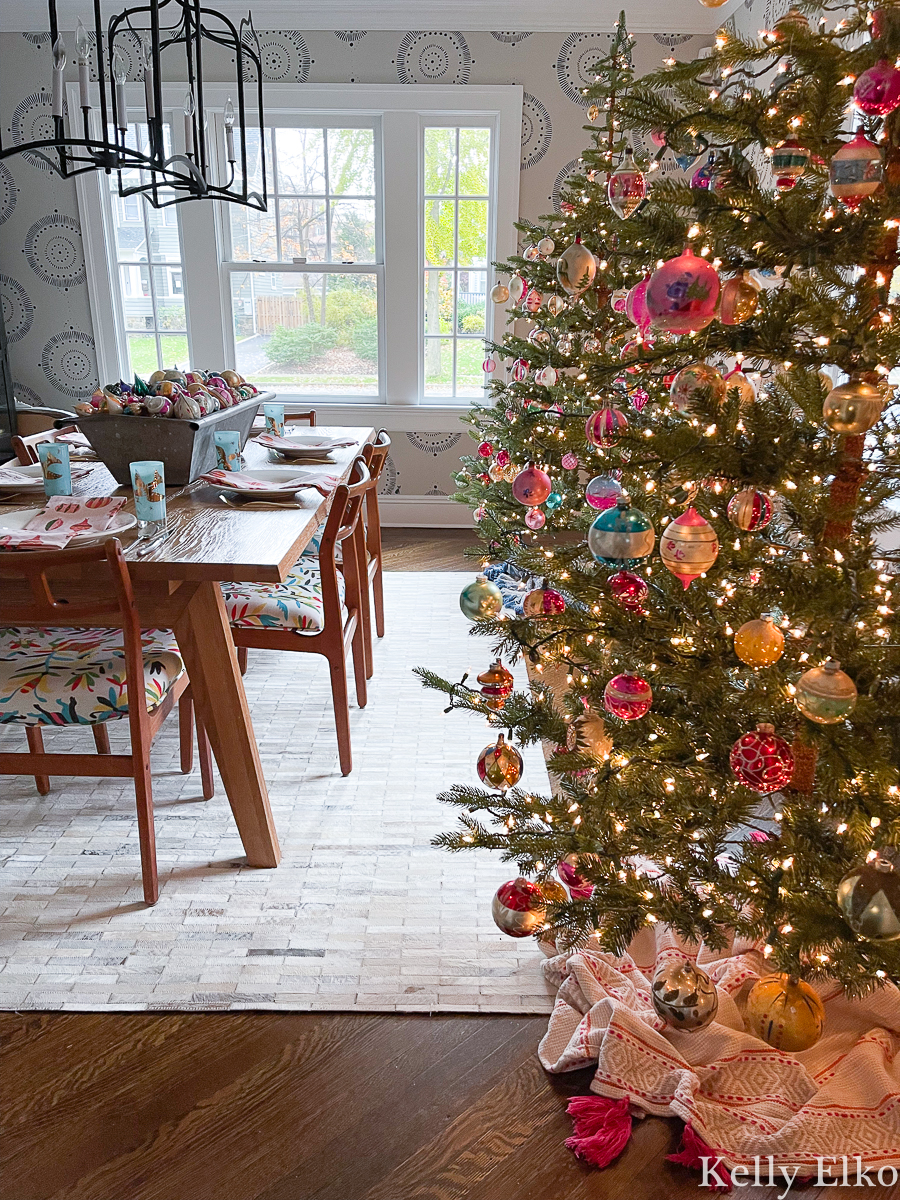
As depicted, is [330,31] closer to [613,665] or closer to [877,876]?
[613,665]

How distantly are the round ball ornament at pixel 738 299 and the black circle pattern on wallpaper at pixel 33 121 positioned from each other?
4.35 meters

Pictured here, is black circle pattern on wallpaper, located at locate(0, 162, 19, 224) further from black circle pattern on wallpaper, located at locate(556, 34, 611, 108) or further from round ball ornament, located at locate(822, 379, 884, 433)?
round ball ornament, located at locate(822, 379, 884, 433)

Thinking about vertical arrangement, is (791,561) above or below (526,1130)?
above

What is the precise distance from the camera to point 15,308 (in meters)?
4.59

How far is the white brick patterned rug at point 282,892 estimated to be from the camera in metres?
1.61

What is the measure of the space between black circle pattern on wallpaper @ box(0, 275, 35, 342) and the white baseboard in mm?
2092

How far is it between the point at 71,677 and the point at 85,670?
0.03 metres

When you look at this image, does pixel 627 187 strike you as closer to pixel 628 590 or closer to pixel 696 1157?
pixel 628 590

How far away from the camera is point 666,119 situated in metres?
1.10

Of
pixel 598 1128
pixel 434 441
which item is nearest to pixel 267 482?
pixel 598 1128

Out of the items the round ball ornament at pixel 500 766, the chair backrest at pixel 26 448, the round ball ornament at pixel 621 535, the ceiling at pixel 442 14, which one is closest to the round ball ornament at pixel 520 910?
the round ball ornament at pixel 500 766

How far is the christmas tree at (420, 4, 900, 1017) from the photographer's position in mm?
1018

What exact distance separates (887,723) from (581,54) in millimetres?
4213

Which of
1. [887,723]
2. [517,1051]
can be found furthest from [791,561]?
[517,1051]
